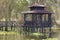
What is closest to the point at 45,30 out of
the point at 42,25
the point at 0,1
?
the point at 42,25

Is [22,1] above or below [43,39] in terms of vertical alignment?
above

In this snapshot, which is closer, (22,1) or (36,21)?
(36,21)

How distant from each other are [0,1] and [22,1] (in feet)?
11.8

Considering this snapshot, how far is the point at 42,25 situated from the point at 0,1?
1186 cm

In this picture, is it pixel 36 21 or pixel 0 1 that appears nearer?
pixel 36 21

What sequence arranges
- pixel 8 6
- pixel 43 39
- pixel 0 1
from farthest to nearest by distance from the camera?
pixel 0 1
pixel 8 6
pixel 43 39

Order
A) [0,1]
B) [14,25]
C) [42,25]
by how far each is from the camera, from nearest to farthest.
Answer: [42,25]
[14,25]
[0,1]

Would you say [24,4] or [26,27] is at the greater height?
[24,4]

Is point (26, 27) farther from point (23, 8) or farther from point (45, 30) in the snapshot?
point (23, 8)

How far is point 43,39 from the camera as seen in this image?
1007 inches

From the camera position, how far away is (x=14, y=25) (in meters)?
33.7

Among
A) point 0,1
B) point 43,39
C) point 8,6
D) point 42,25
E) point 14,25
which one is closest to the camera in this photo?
point 43,39

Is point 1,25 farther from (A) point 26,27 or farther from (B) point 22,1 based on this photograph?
(B) point 22,1

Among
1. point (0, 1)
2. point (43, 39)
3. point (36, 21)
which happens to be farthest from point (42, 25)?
point (0, 1)
